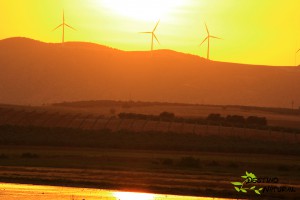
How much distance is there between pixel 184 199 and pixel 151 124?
6393 centimetres

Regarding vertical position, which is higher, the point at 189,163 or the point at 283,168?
the point at 283,168

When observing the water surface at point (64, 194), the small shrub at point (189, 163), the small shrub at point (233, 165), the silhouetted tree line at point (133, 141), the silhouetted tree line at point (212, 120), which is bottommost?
the water surface at point (64, 194)

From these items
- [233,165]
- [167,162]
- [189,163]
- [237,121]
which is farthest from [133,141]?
[237,121]

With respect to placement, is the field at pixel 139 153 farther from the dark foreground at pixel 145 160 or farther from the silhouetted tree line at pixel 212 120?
the silhouetted tree line at pixel 212 120

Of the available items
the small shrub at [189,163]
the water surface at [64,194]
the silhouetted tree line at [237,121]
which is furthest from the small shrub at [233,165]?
the silhouetted tree line at [237,121]

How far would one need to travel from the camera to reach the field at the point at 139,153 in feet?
199

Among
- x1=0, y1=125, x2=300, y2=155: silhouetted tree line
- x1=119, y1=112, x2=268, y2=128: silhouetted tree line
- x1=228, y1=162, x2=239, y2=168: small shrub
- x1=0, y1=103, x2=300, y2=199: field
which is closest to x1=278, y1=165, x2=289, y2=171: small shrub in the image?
x1=0, y1=103, x2=300, y2=199: field

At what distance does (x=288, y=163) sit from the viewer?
83312 millimetres

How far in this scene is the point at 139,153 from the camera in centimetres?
8875

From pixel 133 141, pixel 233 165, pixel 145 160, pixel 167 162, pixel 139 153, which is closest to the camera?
pixel 167 162

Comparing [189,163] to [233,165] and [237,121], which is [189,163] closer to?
[233,165]

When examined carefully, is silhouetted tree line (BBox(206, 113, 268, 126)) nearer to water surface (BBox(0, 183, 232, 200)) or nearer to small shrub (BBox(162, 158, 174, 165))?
small shrub (BBox(162, 158, 174, 165))

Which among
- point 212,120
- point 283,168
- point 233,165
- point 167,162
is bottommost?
point 283,168

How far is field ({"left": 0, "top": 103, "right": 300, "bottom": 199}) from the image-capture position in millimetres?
60700
